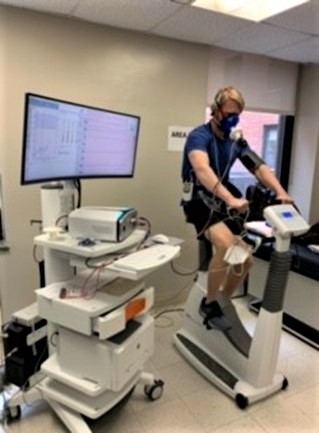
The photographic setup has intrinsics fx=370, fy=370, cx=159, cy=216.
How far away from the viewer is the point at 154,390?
6.72 feet

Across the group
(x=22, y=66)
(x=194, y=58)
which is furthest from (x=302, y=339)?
(x=22, y=66)

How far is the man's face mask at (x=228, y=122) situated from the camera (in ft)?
7.23

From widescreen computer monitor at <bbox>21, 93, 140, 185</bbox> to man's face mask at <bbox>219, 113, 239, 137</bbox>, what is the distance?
1.76ft

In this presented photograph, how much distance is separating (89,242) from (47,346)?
74 cm

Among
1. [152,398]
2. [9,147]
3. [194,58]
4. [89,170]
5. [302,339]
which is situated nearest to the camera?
[89,170]

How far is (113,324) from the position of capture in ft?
5.17

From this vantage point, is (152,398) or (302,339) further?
(302,339)

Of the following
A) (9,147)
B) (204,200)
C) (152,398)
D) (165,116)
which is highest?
(165,116)

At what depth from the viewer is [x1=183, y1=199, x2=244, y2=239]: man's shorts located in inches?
88.4

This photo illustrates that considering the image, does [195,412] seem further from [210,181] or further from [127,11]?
[127,11]

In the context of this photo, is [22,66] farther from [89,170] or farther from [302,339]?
[302,339]

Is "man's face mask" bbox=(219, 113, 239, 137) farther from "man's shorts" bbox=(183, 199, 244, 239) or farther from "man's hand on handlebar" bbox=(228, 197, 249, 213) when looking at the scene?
"man's hand on handlebar" bbox=(228, 197, 249, 213)

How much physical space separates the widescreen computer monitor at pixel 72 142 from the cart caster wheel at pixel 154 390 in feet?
3.89

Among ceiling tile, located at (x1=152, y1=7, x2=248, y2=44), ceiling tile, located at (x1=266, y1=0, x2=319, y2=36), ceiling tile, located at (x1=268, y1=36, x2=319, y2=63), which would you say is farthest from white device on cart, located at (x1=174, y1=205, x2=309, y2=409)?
ceiling tile, located at (x1=268, y1=36, x2=319, y2=63)
